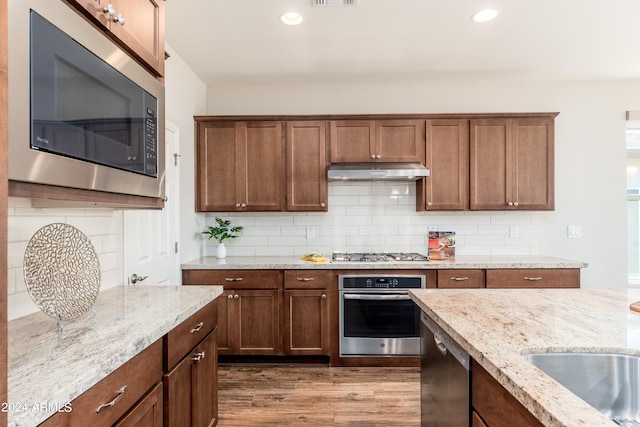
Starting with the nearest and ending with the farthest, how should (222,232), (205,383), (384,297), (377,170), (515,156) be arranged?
(205,383) → (384,297) → (377,170) → (515,156) → (222,232)

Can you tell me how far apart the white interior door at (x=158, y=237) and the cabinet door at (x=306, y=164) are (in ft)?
3.28

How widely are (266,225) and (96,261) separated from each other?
2256mm

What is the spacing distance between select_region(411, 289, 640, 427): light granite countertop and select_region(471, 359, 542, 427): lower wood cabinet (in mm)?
64

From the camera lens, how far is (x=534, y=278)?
309 cm

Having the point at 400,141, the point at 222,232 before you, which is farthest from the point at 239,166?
the point at 400,141

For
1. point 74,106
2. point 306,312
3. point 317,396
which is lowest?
point 317,396

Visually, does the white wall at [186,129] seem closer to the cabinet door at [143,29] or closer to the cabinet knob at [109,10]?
the cabinet door at [143,29]

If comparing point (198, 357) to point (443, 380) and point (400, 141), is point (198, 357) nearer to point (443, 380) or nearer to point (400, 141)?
point (443, 380)

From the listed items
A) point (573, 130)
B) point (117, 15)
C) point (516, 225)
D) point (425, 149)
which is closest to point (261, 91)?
point (425, 149)

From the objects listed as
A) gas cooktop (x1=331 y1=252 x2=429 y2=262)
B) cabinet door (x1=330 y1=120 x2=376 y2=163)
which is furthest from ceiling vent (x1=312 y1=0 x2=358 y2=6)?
gas cooktop (x1=331 y1=252 x2=429 y2=262)

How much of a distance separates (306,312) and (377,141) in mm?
1685

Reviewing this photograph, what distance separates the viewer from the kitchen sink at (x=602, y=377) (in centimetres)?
111

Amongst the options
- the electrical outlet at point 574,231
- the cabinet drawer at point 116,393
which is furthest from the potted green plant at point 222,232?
the electrical outlet at point 574,231

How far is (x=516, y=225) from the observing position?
3.66 metres
